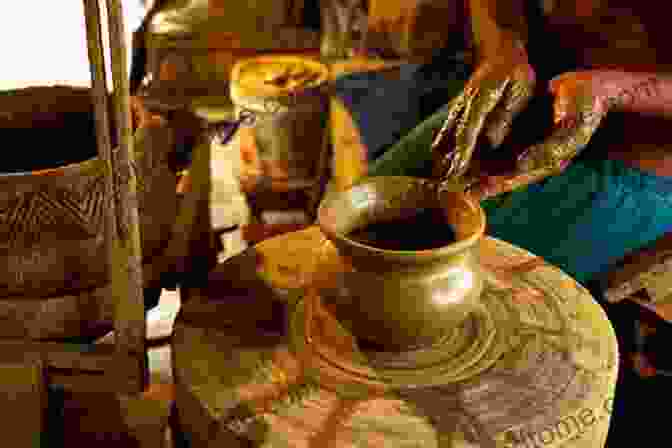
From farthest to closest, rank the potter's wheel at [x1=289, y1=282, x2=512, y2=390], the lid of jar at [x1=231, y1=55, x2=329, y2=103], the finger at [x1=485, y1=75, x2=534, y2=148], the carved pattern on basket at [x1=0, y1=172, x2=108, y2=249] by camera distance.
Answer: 1. the lid of jar at [x1=231, y1=55, x2=329, y2=103]
2. the finger at [x1=485, y1=75, x2=534, y2=148]
3. the carved pattern on basket at [x1=0, y1=172, x2=108, y2=249]
4. the potter's wheel at [x1=289, y1=282, x2=512, y2=390]

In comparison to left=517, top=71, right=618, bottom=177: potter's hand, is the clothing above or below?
below

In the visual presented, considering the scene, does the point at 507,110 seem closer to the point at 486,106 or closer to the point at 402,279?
the point at 486,106

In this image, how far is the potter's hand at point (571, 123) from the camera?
2.36m

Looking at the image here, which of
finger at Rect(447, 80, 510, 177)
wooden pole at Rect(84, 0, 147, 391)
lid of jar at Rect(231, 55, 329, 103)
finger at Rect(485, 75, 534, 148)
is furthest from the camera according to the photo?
lid of jar at Rect(231, 55, 329, 103)

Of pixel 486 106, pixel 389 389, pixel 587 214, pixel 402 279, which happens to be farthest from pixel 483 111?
pixel 389 389

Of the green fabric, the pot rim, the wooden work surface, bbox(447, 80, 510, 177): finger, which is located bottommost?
the wooden work surface

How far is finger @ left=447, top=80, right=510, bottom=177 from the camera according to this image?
2.32 m

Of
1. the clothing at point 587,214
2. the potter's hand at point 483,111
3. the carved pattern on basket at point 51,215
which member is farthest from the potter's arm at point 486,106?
the carved pattern on basket at point 51,215

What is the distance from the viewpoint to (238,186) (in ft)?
17.0

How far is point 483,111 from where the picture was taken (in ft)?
8.16

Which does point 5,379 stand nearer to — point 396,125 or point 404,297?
point 404,297

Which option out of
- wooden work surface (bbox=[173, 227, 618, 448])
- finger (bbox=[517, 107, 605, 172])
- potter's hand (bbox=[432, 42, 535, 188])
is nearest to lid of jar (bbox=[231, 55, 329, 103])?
potter's hand (bbox=[432, 42, 535, 188])

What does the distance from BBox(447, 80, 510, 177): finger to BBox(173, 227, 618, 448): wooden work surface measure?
358 mm

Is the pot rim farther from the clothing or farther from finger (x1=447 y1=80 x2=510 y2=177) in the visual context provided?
the clothing
